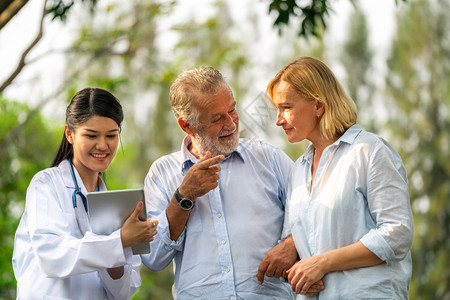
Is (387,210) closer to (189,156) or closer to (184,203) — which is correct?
(184,203)

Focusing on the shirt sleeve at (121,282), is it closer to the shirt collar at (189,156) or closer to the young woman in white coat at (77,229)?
the young woman in white coat at (77,229)

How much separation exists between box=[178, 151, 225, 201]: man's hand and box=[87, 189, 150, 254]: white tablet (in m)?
0.28

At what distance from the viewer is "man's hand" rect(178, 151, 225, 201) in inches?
114

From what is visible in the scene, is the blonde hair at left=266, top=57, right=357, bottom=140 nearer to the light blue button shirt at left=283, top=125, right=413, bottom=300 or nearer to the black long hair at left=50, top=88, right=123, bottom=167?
the light blue button shirt at left=283, top=125, right=413, bottom=300

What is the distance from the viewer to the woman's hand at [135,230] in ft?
8.88

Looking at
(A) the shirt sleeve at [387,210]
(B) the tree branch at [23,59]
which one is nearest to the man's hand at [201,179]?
(A) the shirt sleeve at [387,210]

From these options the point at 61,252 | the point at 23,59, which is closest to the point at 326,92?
the point at 61,252

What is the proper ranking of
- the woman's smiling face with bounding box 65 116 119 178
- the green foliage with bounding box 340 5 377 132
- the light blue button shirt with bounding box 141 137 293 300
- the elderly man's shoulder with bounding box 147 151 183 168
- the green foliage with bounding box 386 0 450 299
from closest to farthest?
1. the woman's smiling face with bounding box 65 116 119 178
2. the light blue button shirt with bounding box 141 137 293 300
3. the elderly man's shoulder with bounding box 147 151 183 168
4. the green foliage with bounding box 386 0 450 299
5. the green foliage with bounding box 340 5 377 132

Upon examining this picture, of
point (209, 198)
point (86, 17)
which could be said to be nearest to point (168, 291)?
point (86, 17)

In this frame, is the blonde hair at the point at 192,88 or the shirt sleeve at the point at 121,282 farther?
the blonde hair at the point at 192,88

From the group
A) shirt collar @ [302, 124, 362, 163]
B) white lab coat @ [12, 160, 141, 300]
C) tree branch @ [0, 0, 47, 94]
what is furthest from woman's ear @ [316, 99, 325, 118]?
tree branch @ [0, 0, 47, 94]

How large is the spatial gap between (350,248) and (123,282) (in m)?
1.05

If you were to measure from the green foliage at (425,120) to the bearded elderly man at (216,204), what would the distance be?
41.5 feet

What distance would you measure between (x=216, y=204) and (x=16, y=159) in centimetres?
770
